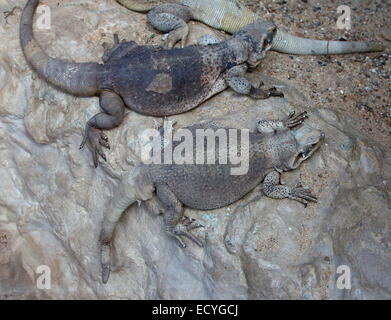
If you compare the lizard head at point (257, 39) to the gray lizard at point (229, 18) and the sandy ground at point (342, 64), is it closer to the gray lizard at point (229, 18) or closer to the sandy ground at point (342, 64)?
the sandy ground at point (342, 64)

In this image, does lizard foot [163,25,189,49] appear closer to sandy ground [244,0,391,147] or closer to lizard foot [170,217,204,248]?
sandy ground [244,0,391,147]

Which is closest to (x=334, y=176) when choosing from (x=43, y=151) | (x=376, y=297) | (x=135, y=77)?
(x=376, y=297)

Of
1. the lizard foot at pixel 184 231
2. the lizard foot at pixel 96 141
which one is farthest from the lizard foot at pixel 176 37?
the lizard foot at pixel 184 231

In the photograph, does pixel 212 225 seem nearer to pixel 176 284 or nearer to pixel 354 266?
pixel 176 284

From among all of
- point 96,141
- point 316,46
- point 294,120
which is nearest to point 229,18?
point 316,46

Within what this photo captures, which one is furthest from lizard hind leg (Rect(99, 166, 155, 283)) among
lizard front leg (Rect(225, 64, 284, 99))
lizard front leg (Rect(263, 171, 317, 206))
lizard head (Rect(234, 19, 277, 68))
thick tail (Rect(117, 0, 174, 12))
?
thick tail (Rect(117, 0, 174, 12))

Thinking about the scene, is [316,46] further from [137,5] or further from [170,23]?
[137,5]

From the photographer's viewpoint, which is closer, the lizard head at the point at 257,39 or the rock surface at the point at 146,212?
the rock surface at the point at 146,212
